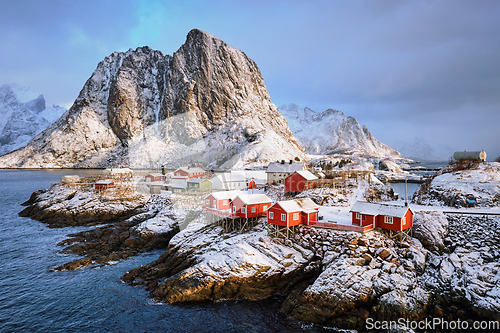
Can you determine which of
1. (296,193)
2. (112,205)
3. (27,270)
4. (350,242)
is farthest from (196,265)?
(112,205)

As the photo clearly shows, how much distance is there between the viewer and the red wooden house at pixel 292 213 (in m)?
28.0

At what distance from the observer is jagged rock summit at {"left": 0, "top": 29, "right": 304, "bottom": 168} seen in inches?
5817

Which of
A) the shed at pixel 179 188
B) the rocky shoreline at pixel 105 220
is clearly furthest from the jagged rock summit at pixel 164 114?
the rocky shoreline at pixel 105 220

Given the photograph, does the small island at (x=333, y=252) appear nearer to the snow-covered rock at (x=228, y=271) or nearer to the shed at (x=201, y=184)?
the snow-covered rock at (x=228, y=271)

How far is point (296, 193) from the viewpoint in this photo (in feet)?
145

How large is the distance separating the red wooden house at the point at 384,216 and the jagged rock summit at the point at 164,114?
337 ft

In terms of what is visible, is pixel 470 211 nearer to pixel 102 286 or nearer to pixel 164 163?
pixel 102 286

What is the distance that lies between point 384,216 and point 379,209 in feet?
3.31

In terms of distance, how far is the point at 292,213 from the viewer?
2819 centimetres

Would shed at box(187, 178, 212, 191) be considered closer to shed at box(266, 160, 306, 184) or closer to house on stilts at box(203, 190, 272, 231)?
shed at box(266, 160, 306, 184)

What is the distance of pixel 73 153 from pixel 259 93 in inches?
4971

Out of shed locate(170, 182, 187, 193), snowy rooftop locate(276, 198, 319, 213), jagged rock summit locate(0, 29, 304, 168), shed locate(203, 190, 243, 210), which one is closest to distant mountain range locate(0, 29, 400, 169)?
jagged rock summit locate(0, 29, 304, 168)

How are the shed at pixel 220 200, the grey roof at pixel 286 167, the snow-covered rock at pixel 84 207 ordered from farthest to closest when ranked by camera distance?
the grey roof at pixel 286 167, the snow-covered rock at pixel 84 207, the shed at pixel 220 200

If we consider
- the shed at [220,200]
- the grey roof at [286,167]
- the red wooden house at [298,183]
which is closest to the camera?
the shed at [220,200]
